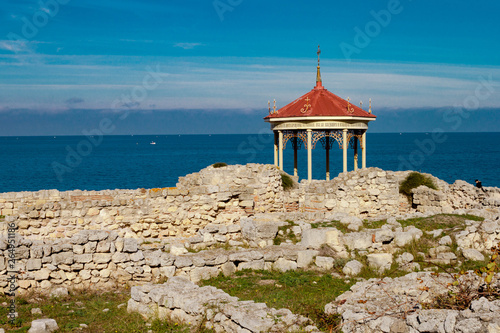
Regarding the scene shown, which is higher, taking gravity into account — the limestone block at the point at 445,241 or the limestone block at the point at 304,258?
the limestone block at the point at 445,241

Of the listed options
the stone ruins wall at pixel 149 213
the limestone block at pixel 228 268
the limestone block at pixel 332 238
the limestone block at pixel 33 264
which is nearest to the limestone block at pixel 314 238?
the limestone block at pixel 332 238

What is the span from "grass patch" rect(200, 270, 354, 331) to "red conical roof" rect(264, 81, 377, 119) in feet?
50.4

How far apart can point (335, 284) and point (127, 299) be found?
147 inches

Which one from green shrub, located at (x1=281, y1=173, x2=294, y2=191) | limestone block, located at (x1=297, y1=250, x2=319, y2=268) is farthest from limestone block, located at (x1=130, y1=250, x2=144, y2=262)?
green shrub, located at (x1=281, y1=173, x2=294, y2=191)

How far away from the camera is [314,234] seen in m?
11.3

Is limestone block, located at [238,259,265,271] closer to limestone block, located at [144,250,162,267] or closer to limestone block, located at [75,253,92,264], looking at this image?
limestone block, located at [144,250,162,267]

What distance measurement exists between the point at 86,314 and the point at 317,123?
17.8 meters

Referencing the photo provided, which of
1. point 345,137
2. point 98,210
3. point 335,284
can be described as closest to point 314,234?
point 335,284

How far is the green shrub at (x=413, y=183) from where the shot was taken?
67.1ft

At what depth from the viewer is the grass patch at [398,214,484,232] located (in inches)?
481

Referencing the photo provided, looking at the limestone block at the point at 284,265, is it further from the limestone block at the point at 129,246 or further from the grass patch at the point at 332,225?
the limestone block at the point at 129,246

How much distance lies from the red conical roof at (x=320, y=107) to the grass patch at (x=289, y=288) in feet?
50.4

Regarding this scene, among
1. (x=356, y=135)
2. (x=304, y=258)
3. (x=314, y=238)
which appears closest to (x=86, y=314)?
(x=304, y=258)

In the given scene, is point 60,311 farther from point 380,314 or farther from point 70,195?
point 70,195
